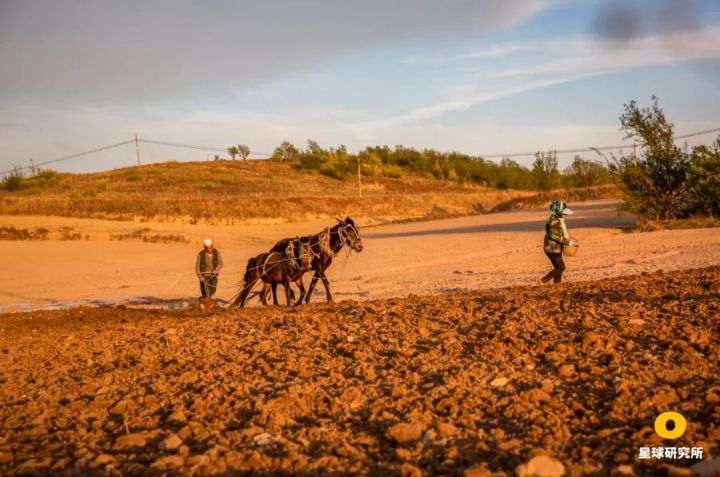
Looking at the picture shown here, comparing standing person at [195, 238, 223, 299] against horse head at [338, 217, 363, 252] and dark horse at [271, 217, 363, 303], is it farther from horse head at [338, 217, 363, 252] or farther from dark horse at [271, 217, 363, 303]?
horse head at [338, 217, 363, 252]

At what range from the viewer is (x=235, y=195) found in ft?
184

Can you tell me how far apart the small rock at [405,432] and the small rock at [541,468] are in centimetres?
110

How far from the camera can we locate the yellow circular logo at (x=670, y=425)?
566cm

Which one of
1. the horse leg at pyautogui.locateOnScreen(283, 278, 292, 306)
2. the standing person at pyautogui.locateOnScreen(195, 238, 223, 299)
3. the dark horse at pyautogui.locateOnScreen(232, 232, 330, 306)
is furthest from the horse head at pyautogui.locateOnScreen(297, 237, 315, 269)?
the standing person at pyautogui.locateOnScreen(195, 238, 223, 299)

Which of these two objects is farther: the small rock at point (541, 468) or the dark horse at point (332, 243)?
Result: the dark horse at point (332, 243)

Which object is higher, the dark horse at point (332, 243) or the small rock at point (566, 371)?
the dark horse at point (332, 243)

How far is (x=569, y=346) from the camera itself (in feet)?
27.2

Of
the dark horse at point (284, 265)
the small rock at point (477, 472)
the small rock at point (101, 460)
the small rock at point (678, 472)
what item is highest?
the dark horse at point (284, 265)

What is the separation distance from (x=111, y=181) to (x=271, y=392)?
195 feet

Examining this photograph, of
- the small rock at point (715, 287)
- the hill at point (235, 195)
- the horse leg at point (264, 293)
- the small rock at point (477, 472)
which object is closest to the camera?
the small rock at point (477, 472)

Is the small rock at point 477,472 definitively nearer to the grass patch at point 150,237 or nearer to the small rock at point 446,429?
the small rock at point 446,429

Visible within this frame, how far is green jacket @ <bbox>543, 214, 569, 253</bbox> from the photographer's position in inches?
580

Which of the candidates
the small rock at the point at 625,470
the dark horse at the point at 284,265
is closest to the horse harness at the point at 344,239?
the dark horse at the point at 284,265

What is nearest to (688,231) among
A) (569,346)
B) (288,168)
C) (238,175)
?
(569,346)
